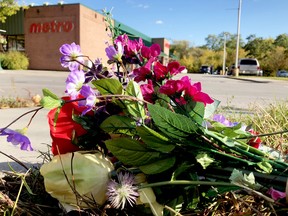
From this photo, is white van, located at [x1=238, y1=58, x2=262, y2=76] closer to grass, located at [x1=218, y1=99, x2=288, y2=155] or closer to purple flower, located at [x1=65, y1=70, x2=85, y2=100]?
grass, located at [x1=218, y1=99, x2=288, y2=155]

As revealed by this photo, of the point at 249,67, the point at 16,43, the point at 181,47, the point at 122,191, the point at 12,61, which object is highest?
the point at 181,47

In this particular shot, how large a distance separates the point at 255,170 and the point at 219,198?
0.16 metres

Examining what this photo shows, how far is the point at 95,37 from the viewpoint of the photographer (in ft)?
98.8

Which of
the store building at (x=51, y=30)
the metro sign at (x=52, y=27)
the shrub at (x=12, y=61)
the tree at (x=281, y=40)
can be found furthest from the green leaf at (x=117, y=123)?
the tree at (x=281, y=40)

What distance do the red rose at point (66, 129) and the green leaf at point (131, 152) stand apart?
160 millimetres

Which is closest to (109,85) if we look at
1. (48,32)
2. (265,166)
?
(265,166)

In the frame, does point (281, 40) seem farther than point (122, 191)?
Yes

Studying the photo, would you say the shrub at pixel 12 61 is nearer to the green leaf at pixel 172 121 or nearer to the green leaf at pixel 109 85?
the green leaf at pixel 109 85

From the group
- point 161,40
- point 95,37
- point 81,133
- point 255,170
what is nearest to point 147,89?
point 81,133

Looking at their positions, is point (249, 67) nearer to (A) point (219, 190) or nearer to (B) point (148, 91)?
(B) point (148, 91)

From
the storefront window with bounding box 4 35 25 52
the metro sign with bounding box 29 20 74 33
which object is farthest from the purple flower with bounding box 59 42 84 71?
the storefront window with bounding box 4 35 25 52

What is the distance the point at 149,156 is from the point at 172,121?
0.12 metres

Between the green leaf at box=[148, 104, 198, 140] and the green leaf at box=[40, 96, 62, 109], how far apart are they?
8.8 inches

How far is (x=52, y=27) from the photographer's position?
1103 inches
